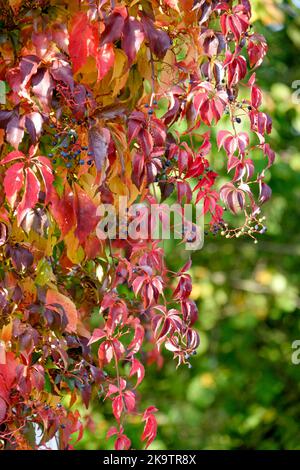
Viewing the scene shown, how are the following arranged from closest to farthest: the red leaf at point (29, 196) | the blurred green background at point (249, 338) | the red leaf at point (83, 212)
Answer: the red leaf at point (29, 196)
the red leaf at point (83, 212)
the blurred green background at point (249, 338)

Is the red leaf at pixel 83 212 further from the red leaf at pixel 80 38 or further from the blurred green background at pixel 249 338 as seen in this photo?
the blurred green background at pixel 249 338

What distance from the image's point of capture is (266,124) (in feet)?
4.56

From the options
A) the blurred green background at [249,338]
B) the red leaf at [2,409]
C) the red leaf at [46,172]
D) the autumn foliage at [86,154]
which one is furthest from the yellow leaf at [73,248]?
the blurred green background at [249,338]

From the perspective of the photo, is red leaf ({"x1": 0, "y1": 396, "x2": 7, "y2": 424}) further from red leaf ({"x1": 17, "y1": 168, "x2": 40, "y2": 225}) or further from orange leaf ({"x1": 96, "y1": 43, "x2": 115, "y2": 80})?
orange leaf ({"x1": 96, "y1": 43, "x2": 115, "y2": 80})

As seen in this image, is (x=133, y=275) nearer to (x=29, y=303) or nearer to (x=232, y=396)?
(x=29, y=303)

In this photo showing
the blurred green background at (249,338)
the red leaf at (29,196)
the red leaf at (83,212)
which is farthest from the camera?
the blurred green background at (249,338)

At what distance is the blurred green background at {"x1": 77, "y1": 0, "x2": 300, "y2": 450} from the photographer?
3.46 metres

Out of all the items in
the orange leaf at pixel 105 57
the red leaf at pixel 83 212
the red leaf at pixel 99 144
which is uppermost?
the orange leaf at pixel 105 57

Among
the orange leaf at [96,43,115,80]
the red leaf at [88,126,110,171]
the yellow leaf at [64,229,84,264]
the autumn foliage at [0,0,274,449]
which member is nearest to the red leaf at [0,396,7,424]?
the autumn foliage at [0,0,274,449]

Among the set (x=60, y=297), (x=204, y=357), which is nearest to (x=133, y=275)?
(x=60, y=297)

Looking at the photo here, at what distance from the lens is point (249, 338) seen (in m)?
3.65

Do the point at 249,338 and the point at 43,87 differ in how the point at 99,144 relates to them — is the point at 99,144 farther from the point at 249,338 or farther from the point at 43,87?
the point at 249,338

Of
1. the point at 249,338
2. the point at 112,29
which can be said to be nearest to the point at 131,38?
the point at 112,29

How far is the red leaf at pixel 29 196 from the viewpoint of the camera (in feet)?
3.73
